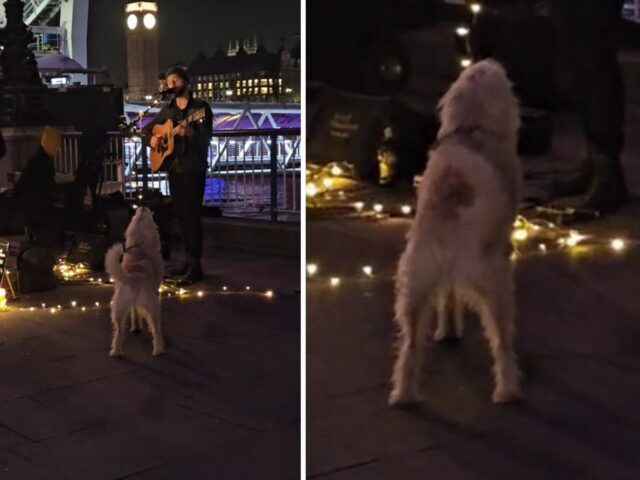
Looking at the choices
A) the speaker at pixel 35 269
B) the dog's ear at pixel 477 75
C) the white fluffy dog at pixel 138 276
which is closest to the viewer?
the dog's ear at pixel 477 75

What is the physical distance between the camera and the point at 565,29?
6.73 ft

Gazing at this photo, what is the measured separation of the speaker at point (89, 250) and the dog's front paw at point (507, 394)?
153 cm

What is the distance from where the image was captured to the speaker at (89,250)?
10.3ft

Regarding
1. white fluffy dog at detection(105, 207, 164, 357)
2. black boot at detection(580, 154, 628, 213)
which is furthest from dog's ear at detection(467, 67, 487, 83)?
white fluffy dog at detection(105, 207, 164, 357)

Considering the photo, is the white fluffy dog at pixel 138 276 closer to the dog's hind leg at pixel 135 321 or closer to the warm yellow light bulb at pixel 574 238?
the dog's hind leg at pixel 135 321

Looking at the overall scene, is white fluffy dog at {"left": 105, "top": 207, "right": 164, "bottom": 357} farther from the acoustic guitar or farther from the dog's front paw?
the dog's front paw

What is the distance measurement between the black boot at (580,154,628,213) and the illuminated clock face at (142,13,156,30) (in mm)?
1425

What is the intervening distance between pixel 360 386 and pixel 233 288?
104cm

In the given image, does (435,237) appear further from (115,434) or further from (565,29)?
(115,434)

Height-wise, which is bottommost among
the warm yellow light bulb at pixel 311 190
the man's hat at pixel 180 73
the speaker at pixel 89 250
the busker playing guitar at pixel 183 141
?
the speaker at pixel 89 250

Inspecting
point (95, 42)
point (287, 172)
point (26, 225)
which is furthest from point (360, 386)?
point (26, 225)

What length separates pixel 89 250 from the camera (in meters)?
3.19

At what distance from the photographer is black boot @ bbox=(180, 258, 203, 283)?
312 centimetres

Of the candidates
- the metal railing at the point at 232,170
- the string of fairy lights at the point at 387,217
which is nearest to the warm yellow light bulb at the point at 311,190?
the string of fairy lights at the point at 387,217
